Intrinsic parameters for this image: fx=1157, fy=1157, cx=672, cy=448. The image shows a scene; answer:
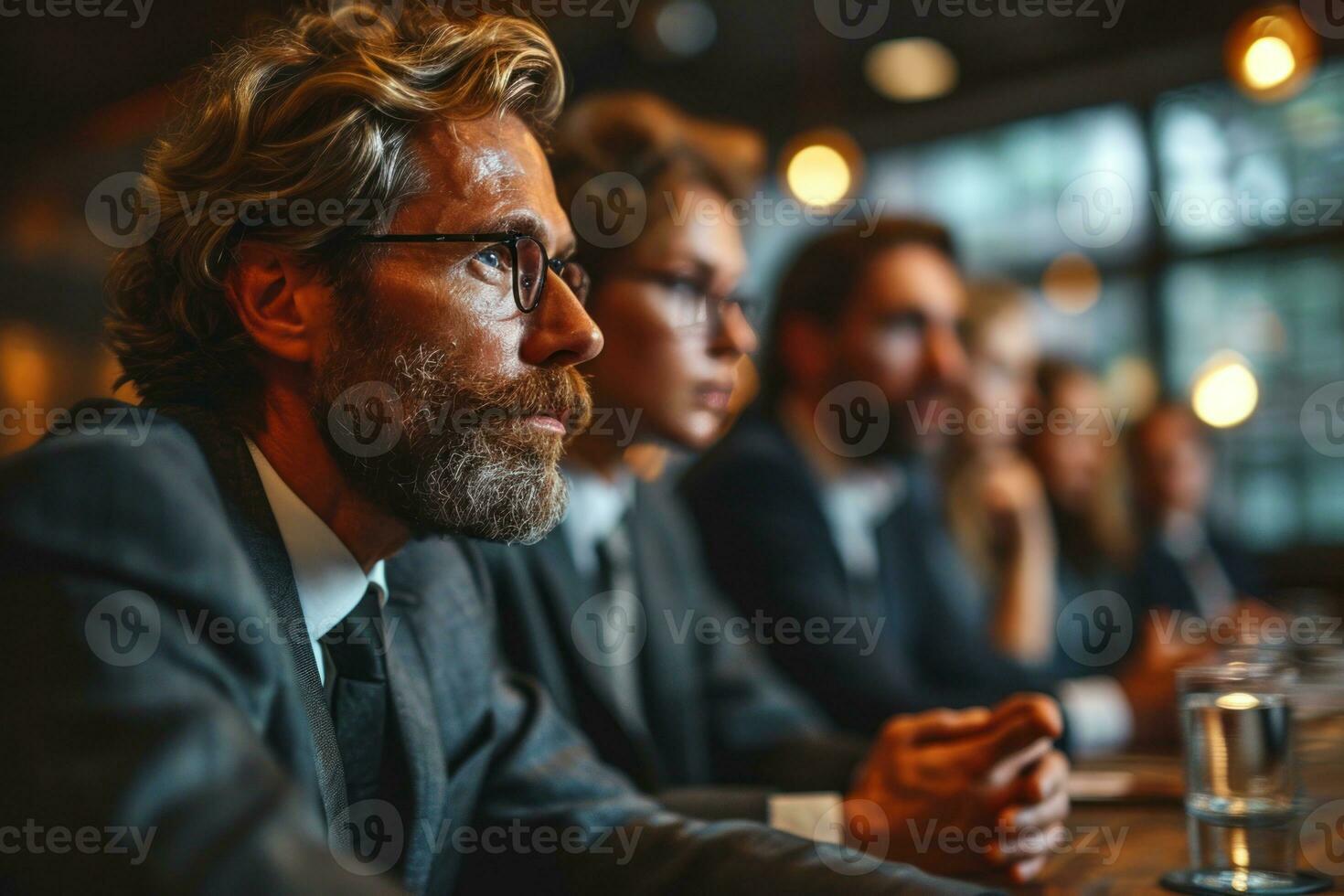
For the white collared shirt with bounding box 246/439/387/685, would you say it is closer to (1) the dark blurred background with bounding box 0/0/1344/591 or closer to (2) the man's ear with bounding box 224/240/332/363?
(2) the man's ear with bounding box 224/240/332/363

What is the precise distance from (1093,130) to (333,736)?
A: 24.7 ft

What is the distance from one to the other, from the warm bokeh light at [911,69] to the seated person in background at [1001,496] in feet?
11.1

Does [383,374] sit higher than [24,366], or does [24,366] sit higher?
[24,366]

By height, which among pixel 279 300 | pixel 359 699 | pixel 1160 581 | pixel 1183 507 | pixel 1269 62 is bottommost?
pixel 1160 581

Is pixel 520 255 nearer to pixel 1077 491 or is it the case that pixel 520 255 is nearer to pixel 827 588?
pixel 827 588

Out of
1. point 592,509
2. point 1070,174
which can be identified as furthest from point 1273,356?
point 592,509

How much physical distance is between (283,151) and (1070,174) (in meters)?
7.33

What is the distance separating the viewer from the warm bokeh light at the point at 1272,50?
2.96 m

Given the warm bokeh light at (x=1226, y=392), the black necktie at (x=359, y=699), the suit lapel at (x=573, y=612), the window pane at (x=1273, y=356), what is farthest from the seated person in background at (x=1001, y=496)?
the window pane at (x=1273, y=356)

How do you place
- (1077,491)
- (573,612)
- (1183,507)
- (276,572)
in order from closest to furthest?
(276,572) → (573,612) → (1077,491) → (1183,507)

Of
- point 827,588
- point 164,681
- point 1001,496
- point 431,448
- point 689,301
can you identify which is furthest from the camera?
point 1001,496

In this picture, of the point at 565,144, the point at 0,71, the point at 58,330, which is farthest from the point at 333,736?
the point at 58,330

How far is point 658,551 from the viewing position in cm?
221

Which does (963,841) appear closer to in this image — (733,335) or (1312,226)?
(733,335)
